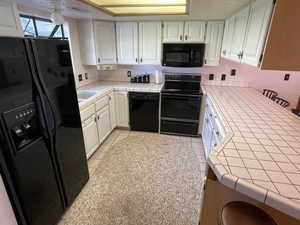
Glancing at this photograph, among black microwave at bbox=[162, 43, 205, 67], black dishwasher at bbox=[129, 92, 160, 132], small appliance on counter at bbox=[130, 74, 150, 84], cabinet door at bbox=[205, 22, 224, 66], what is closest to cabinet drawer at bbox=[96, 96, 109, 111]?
black dishwasher at bbox=[129, 92, 160, 132]

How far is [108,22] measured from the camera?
3039 millimetres

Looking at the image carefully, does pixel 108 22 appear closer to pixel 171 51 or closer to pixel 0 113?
pixel 171 51

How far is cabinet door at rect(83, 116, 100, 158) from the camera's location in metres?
2.42

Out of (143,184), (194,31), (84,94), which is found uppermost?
(194,31)

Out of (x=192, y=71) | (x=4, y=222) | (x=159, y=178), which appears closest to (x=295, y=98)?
(x=192, y=71)

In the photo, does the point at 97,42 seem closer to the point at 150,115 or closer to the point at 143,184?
the point at 150,115

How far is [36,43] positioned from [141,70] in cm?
243

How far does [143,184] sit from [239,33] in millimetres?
2219

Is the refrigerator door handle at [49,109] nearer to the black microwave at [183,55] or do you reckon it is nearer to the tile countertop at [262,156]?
the tile countertop at [262,156]

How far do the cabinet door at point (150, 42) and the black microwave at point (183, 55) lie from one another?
16cm

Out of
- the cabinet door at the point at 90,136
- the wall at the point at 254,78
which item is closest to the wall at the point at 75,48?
the cabinet door at the point at 90,136

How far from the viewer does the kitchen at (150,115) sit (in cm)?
115

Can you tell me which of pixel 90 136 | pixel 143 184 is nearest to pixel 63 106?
pixel 90 136

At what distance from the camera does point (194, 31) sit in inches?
116
